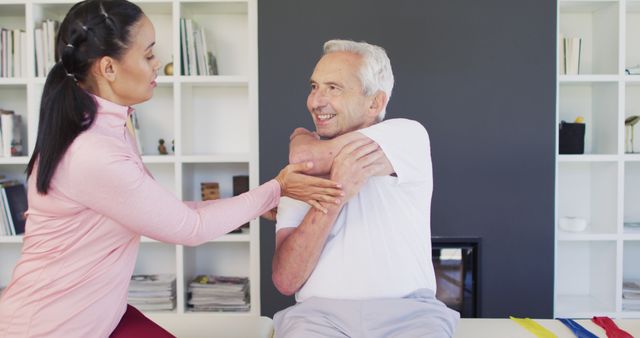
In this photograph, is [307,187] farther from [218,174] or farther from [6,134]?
[6,134]

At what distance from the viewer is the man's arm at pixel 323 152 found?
67.0 inches

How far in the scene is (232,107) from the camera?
371 centimetres

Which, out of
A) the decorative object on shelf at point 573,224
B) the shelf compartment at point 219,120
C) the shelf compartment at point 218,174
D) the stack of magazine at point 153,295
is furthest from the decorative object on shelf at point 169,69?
the decorative object on shelf at point 573,224

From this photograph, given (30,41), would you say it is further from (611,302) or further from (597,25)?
(611,302)

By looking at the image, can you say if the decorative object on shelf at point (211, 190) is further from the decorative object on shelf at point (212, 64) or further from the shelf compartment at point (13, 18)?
the shelf compartment at point (13, 18)

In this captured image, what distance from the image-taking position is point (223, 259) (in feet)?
12.3

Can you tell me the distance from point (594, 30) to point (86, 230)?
322 centimetres

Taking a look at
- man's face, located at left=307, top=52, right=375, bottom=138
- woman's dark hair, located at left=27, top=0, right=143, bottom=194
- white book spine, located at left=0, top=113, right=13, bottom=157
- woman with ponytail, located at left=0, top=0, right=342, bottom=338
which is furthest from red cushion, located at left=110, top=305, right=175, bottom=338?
white book spine, located at left=0, top=113, right=13, bottom=157

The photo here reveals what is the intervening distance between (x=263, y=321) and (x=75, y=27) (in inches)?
45.0

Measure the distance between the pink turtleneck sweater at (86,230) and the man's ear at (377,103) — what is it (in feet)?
2.34

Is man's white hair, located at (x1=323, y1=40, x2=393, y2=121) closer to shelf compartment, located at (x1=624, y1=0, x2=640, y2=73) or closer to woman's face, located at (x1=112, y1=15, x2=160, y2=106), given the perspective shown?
woman's face, located at (x1=112, y1=15, x2=160, y2=106)

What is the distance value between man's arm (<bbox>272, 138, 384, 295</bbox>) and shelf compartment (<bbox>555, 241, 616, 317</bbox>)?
2.17 m

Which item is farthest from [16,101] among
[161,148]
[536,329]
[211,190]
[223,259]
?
[536,329]

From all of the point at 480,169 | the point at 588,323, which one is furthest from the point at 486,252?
the point at 588,323
